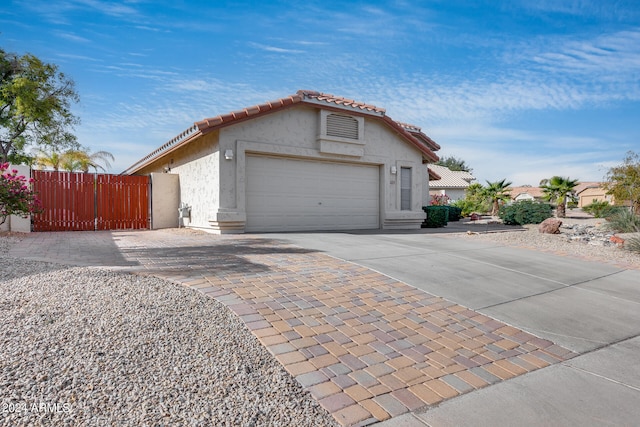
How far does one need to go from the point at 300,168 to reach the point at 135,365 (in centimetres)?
988

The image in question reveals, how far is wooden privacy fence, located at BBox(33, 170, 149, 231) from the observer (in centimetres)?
1170

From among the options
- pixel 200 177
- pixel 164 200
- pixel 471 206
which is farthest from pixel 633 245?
pixel 471 206

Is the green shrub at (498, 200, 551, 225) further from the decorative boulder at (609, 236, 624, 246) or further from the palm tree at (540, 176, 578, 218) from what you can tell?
the palm tree at (540, 176, 578, 218)

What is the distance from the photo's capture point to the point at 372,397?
2.43 metres

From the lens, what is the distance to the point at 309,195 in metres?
12.2

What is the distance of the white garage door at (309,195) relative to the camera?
11.3m

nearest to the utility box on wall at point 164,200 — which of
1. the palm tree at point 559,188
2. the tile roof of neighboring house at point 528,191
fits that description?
the palm tree at point 559,188

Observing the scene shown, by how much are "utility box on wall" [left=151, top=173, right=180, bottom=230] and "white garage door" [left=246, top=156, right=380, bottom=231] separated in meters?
4.26

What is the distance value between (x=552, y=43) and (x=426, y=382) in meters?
12.6

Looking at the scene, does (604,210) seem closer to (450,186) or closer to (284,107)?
(284,107)

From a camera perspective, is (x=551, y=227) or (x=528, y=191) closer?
(x=551, y=227)

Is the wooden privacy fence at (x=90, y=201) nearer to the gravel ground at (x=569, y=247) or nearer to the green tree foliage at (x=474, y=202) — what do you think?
the gravel ground at (x=569, y=247)

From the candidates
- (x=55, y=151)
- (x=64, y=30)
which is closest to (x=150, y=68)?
(x=64, y=30)

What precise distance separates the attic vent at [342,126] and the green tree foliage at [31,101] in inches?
731
